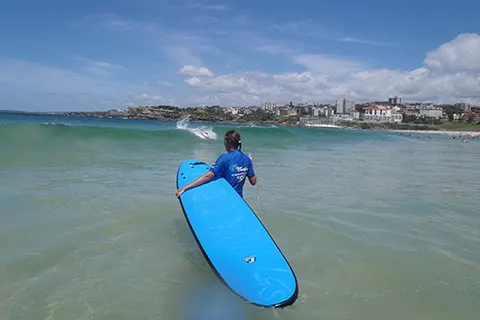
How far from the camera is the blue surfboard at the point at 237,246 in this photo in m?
3.20

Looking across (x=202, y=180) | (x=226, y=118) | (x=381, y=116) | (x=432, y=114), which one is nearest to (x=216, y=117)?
(x=226, y=118)

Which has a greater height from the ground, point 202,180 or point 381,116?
point 202,180

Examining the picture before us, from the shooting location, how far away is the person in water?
4777 mm

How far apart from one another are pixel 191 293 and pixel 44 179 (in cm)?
680

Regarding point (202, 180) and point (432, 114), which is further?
point (432, 114)

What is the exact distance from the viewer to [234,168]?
484 centimetres

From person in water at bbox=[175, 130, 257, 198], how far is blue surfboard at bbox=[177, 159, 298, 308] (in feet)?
0.40

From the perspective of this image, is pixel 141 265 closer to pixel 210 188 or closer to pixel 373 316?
pixel 210 188

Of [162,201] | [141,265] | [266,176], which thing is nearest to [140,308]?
[141,265]

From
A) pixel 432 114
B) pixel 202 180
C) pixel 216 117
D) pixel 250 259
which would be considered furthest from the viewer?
pixel 432 114

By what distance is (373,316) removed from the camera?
3.35 m

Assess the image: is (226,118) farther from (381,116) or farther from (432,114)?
(432,114)

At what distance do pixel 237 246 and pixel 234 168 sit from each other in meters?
1.27

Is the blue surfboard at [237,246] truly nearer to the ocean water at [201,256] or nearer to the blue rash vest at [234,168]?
the blue rash vest at [234,168]
